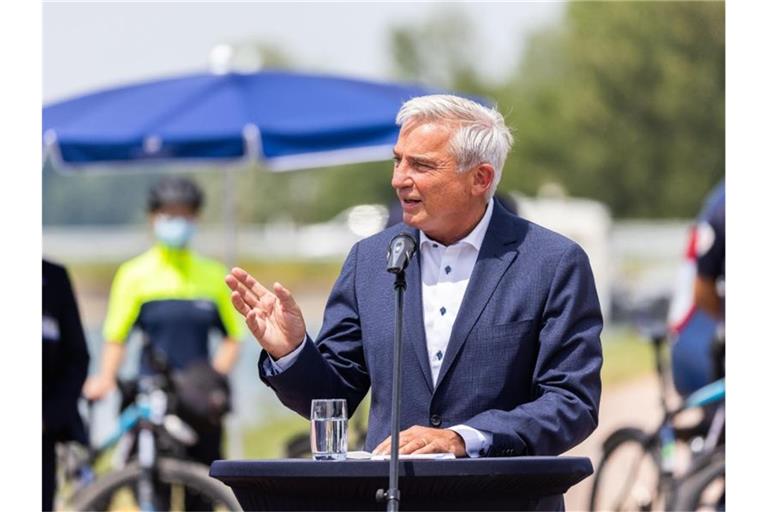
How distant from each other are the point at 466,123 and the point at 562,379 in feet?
2.41

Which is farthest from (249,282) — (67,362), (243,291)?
(67,362)

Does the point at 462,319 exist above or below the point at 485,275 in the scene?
below

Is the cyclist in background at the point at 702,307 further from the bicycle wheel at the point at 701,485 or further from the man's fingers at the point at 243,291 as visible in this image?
the man's fingers at the point at 243,291

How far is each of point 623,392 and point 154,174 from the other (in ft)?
223

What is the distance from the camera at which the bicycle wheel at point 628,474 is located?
9.78 meters

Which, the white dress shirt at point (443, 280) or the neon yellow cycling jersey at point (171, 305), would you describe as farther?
the neon yellow cycling jersey at point (171, 305)

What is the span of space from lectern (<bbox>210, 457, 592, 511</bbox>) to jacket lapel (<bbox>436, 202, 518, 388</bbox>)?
0.57 metres

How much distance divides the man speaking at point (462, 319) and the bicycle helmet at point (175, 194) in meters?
5.82

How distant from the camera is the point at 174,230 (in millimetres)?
10750

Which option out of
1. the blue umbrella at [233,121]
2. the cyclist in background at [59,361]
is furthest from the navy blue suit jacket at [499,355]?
the blue umbrella at [233,121]

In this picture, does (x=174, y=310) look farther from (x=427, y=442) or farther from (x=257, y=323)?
(x=427, y=442)
